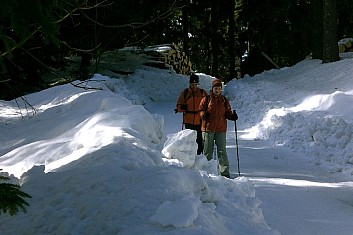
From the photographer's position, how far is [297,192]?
23.2ft

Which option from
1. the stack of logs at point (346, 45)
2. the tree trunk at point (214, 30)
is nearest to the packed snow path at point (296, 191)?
the stack of logs at point (346, 45)

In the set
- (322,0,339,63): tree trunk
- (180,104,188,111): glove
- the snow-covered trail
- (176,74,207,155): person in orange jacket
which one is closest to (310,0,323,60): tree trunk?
(322,0,339,63): tree trunk

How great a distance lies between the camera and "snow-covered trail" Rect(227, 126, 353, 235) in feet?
18.6

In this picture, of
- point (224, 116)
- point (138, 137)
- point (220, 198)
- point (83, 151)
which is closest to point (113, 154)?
point (83, 151)

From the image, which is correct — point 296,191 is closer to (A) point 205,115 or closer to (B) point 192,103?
(A) point 205,115

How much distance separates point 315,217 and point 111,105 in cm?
551

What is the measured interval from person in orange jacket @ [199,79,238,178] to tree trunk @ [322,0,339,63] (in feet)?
35.8

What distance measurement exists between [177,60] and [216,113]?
76.4ft

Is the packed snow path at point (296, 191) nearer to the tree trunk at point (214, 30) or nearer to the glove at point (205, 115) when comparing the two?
the glove at point (205, 115)

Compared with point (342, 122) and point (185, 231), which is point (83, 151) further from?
point (342, 122)

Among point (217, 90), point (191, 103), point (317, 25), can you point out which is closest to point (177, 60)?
point (317, 25)

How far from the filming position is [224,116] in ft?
27.1

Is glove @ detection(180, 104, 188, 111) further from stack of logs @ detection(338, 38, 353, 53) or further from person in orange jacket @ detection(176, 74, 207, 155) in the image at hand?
stack of logs @ detection(338, 38, 353, 53)

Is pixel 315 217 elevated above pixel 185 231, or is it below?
below
